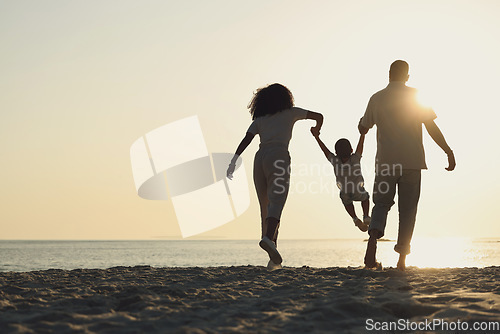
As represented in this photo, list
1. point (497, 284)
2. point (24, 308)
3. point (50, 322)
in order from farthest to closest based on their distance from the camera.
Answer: point (497, 284) < point (24, 308) < point (50, 322)

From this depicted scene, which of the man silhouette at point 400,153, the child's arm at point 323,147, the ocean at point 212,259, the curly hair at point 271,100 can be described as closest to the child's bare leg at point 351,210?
the man silhouette at point 400,153

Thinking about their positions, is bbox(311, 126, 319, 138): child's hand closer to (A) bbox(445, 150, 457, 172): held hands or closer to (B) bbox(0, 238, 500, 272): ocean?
(A) bbox(445, 150, 457, 172): held hands

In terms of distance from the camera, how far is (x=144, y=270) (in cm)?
734

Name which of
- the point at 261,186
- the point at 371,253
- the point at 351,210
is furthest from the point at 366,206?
the point at 261,186

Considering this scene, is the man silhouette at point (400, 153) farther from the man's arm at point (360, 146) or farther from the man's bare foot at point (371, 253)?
the man's arm at point (360, 146)

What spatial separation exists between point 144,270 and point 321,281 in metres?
2.89

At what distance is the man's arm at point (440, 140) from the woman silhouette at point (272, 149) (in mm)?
1472

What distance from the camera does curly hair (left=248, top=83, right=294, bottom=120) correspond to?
7141 mm

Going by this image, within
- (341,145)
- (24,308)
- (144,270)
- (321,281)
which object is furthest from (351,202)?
(24,308)

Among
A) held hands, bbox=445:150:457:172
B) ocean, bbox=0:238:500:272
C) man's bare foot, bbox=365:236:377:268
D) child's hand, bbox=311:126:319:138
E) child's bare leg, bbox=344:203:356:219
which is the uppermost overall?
child's hand, bbox=311:126:319:138

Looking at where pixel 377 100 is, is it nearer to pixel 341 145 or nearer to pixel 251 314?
pixel 341 145

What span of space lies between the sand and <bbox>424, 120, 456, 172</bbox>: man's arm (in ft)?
4.90

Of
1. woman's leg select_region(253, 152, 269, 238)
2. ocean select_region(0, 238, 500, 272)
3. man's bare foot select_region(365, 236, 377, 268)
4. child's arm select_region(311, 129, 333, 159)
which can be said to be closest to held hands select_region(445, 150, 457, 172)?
man's bare foot select_region(365, 236, 377, 268)

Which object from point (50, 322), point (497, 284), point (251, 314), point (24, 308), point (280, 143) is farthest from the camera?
point (280, 143)
